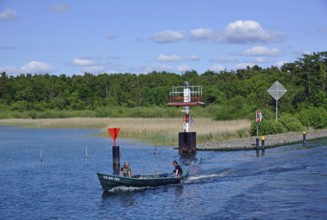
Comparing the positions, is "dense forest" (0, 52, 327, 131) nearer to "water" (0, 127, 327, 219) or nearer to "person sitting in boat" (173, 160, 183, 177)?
"water" (0, 127, 327, 219)

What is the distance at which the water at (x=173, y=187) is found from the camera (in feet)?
86.3

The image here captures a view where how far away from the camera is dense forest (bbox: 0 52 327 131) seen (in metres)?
84.6

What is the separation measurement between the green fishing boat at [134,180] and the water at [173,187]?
349 mm

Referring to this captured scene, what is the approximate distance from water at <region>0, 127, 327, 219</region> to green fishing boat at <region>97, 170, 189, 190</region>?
349mm

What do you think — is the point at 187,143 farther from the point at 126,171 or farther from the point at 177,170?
the point at 126,171

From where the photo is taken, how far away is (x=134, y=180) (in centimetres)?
3128

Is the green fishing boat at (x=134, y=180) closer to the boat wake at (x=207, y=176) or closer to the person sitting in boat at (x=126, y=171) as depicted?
the person sitting in boat at (x=126, y=171)

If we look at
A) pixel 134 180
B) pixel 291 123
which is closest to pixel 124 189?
pixel 134 180

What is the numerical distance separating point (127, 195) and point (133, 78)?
110918 millimetres

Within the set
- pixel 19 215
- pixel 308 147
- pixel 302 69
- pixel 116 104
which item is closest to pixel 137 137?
pixel 308 147

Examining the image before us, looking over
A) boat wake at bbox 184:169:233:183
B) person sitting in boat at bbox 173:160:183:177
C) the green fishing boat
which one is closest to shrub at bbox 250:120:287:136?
boat wake at bbox 184:169:233:183

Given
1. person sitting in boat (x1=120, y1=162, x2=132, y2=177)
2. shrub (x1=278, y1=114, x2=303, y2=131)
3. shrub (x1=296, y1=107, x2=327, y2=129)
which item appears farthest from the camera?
shrub (x1=296, y1=107, x2=327, y2=129)

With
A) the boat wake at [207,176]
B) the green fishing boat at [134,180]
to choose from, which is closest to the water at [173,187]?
the boat wake at [207,176]

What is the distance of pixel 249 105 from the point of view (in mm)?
80062
